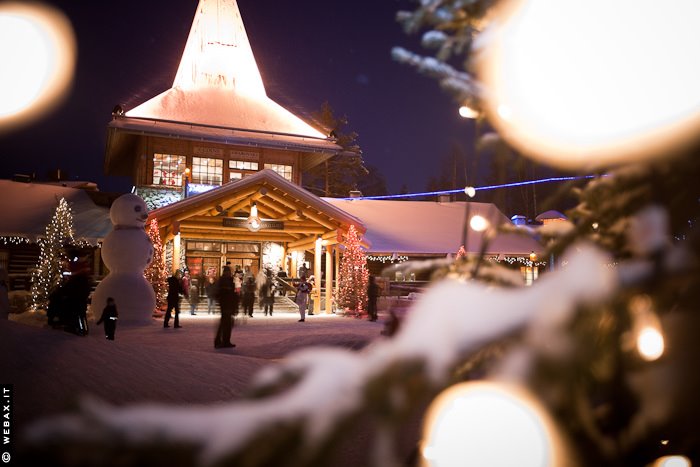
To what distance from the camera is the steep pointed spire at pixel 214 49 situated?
2838 cm

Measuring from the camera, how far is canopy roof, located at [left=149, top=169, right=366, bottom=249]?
17688 millimetres

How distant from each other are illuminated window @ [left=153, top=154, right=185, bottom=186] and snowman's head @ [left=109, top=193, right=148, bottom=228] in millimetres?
8871

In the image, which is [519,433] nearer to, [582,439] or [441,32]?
[582,439]

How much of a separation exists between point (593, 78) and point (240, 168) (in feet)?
79.4

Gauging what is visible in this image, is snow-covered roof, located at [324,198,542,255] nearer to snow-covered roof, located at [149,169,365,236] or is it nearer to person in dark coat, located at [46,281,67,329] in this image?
snow-covered roof, located at [149,169,365,236]

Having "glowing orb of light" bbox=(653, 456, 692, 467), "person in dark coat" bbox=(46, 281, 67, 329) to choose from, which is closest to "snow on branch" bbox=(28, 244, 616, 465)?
"glowing orb of light" bbox=(653, 456, 692, 467)

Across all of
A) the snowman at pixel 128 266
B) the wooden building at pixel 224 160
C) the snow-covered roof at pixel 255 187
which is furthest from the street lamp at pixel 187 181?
the snowman at pixel 128 266

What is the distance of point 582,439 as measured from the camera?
1.50m

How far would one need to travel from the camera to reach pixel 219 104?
27.2 metres

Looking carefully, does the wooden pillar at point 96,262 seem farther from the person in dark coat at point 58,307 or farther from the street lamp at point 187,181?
the person in dark coat at point 58,307

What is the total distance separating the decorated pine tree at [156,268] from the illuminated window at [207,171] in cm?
719

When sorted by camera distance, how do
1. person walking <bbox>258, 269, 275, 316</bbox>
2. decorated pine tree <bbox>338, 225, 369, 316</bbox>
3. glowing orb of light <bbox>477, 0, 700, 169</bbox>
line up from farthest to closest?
decorated pine tree <bbox>338, 225, 369, 316</bbox> < person walking <bbox>258, 269, 275, 316</bbox> < glowing orb of light <bbox>477, 0, 700, 169</bbox>

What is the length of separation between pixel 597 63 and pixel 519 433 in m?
1.28

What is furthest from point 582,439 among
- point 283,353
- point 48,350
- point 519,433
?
point 283,353
